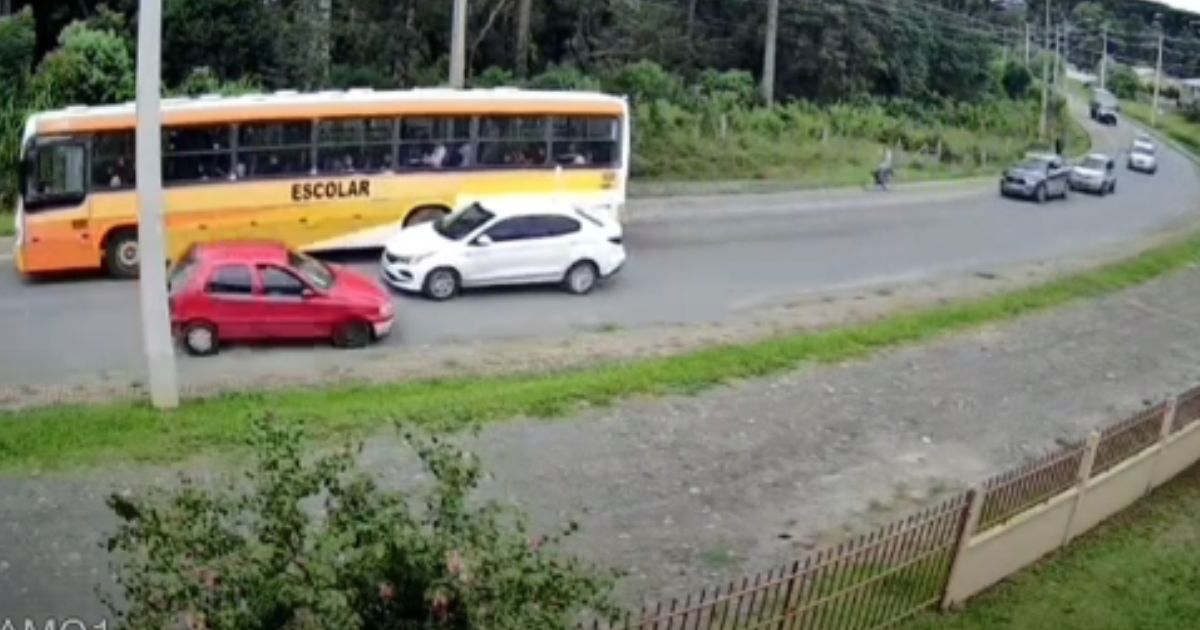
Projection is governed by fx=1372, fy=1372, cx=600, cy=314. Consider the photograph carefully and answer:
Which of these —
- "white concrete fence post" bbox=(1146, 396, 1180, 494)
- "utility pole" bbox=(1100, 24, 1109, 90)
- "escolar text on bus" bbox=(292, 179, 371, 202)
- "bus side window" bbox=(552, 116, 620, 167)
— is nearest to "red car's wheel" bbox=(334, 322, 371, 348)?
"escolar text on bus" bbox=(292, 179, 371, 202)

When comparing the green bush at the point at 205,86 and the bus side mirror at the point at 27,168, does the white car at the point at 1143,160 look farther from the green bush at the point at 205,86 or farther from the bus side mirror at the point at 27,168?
the bus side mirror at the point at 27,168

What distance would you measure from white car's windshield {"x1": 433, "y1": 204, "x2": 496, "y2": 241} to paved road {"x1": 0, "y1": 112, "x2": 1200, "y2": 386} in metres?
0.93

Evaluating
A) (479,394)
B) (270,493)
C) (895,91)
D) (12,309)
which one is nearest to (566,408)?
(479,394)

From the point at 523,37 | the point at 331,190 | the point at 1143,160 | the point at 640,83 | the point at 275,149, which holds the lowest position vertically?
the point at 1143,160

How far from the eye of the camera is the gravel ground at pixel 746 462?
10.9 meters

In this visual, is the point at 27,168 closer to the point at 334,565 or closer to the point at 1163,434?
the point at 1163,434

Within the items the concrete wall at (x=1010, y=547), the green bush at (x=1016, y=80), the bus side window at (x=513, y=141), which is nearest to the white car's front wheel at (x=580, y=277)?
the bus side window at (x=513, y=141)

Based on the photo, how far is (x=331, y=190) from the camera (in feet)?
67.6

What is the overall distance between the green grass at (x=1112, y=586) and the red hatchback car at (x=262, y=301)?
332 inches

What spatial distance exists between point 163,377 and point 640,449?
15.7ft

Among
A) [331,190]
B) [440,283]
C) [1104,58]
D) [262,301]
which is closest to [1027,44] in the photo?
[1104,58]

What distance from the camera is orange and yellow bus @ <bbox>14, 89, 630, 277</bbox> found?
18.8 metres

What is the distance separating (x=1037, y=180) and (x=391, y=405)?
95.3 feet

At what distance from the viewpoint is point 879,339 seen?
1853 centimetres
